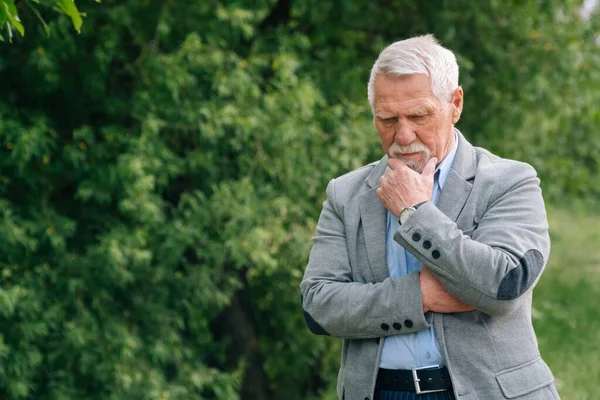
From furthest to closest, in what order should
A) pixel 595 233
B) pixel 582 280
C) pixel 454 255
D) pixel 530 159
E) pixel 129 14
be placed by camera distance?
pixel 595 233 → pixel 582 280 → pixel 530 159 → pixel 129 14 → pixel 454 255

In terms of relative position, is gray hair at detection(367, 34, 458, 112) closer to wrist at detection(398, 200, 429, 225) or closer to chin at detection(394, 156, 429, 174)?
chin at detection(394, 156, 429, 174)

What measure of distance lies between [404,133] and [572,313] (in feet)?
27.0

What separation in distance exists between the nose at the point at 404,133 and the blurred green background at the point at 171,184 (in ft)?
8.65

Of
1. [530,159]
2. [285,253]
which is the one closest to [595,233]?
[530,159]

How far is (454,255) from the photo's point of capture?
263cm

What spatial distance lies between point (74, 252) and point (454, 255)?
3.53 meters

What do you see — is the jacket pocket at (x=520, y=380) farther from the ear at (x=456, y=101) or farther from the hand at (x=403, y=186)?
the ear at (x=456, y=101)

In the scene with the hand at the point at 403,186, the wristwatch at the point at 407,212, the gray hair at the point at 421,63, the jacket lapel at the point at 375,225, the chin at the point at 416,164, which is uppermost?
the gray hair at the point at 421,63

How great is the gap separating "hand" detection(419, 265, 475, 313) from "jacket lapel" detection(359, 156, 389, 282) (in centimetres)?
18

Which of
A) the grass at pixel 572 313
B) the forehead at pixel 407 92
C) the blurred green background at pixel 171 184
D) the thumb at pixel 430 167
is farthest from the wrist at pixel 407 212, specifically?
the grass at pixel 572 313

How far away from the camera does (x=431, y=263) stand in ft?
8.76

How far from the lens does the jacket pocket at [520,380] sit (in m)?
2.68

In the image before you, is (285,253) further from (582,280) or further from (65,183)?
(582,280)

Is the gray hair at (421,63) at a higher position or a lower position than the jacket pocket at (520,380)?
Answer: higher
